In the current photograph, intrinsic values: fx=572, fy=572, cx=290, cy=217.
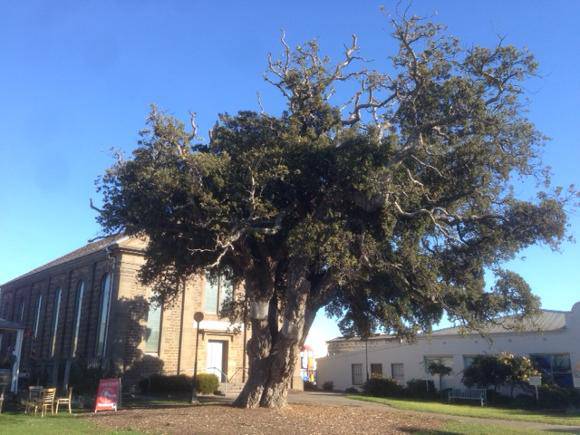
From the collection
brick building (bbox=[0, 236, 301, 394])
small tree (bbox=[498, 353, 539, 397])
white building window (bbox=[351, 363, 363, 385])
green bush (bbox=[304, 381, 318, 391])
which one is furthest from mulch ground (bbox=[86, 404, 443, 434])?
white building window (bbox=[351, 363, 363, 385])

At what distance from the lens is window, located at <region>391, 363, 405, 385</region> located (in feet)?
130

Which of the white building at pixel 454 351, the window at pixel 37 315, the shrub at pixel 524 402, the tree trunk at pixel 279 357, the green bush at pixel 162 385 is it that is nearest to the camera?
the tree trunk at pixel 279 357

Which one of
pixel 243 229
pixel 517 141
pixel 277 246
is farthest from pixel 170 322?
pixel 517 141

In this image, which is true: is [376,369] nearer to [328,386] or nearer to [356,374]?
[356,374]

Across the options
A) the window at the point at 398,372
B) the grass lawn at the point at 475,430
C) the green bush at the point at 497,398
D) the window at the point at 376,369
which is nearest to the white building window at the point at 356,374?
the window at the point at 376,369

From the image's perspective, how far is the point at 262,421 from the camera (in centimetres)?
1570

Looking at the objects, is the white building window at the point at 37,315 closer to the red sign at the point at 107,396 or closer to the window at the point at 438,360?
the red sign at the point at 107,396

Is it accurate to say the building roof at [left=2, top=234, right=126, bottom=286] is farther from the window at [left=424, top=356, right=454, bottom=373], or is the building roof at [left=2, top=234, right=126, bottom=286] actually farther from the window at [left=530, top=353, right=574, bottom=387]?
the window at [left=530, top=353, right=574, bottom=387]

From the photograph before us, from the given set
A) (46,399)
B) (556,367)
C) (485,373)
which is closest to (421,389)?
(485,373)

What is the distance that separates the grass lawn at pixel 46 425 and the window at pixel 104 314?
13.1 metres

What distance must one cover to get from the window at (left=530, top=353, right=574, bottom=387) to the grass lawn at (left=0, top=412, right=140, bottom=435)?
79.4 feet

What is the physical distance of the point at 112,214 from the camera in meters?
18.1

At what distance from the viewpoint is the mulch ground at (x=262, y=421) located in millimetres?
14586

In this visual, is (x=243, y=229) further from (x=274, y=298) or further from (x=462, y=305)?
(x=462, y=305)
